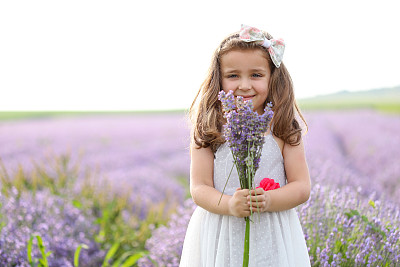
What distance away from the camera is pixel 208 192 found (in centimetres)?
203

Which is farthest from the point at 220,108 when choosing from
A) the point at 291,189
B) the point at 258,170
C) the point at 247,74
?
the point at 291,189

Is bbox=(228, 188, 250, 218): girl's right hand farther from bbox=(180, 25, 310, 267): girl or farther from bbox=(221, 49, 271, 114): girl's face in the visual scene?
bbox=(221, 49, 271, 114): girl's face

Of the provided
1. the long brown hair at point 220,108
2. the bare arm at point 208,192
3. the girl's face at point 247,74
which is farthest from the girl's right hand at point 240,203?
the girl's face at point 247,74

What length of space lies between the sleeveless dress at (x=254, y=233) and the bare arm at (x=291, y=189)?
0.17ft

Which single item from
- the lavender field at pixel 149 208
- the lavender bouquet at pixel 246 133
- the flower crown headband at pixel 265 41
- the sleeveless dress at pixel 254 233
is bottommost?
the lavender field at pixel 149 208

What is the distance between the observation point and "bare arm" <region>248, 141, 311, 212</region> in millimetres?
1872

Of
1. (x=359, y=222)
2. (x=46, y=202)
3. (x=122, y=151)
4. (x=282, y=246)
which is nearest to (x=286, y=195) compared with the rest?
(x=282, y=246)

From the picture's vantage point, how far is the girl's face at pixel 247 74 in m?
2.11

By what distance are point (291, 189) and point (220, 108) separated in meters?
0.54

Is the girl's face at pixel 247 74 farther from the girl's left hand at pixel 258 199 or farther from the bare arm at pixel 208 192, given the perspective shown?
the girl's left hand at pixel 258 199

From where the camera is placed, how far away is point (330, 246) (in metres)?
2.43

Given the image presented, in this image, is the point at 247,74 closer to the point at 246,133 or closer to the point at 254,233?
the point at 246,133

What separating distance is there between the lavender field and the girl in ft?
0.96

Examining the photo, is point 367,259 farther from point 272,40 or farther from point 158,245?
point 158,245
